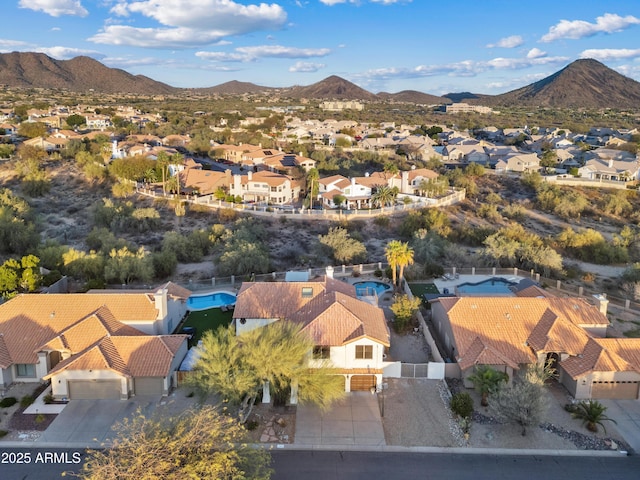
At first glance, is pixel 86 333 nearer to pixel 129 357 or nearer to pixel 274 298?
pixel 129 357

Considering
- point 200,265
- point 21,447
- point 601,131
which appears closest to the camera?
point 21,447

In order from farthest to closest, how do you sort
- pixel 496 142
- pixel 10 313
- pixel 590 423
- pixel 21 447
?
pixel 496 142 → pixel 10 313 → pixel 590 423 → pixel 21 447

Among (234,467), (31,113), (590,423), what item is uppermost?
(31,113)

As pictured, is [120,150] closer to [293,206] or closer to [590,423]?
[293,206]

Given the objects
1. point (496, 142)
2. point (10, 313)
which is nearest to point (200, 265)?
point (10, 313)

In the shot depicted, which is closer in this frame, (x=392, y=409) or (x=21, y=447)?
(x=21, y=447)

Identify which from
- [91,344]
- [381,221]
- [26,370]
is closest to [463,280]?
[381,221]

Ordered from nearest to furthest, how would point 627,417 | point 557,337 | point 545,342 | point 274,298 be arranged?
point 627,417
point 545,342
point 557,337
point 274,298

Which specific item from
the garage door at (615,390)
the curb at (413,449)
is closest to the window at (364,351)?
the curb at (413,449)
